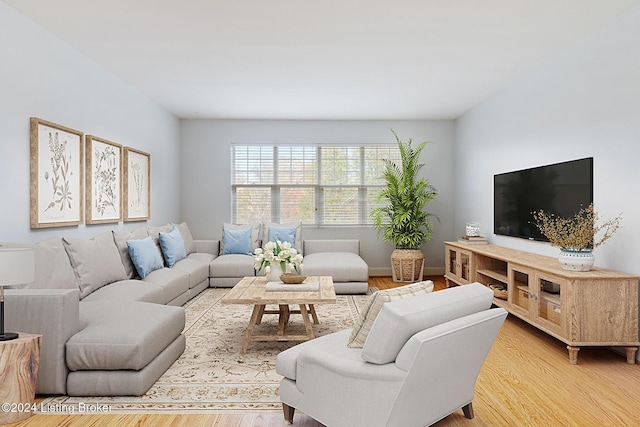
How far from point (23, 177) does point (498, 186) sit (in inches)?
197

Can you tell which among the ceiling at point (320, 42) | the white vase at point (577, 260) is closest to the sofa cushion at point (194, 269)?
the ceiling at point (320, 42)

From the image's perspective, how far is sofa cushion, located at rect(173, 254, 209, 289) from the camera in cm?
544

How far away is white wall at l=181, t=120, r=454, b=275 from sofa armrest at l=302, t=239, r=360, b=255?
1.77 feet

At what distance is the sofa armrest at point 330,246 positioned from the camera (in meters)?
7.01

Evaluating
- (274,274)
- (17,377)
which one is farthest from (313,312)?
(17,377)

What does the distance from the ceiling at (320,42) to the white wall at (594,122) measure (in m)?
0.17

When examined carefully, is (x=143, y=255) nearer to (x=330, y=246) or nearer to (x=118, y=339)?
(x=118, y=339)

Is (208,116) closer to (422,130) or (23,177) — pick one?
(422,130)

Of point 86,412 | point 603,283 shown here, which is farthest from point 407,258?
point 86,412

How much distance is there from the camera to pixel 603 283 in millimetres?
3275

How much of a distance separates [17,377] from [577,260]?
372cm

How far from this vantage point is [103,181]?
491 cm

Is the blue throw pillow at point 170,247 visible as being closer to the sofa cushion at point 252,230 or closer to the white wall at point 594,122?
the sofa cushion at point 252,230

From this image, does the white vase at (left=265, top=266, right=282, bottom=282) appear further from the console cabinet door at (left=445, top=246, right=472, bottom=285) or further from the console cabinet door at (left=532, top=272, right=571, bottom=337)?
the console cabinet door at (left=445, top=246, right=472, bottom=285)
